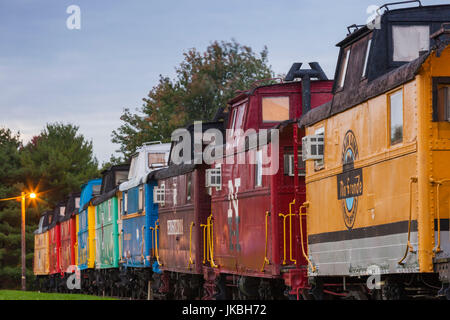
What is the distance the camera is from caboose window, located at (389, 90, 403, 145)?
11.8 m

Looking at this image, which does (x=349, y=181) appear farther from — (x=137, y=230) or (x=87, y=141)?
(x=87, y=141)

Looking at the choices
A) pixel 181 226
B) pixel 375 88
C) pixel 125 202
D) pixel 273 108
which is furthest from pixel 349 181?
pixel 125 202

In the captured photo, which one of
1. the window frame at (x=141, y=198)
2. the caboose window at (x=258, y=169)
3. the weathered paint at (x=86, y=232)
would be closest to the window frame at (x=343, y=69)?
the caboose window at (x=258, y=169)

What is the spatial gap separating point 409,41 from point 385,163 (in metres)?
2.32

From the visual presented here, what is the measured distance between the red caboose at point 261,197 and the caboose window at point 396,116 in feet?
16.6

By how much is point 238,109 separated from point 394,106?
10.2m

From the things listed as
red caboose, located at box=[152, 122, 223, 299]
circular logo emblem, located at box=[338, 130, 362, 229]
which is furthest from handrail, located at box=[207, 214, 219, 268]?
circular logo emblem, located at box=[338, 130, 362, 229]

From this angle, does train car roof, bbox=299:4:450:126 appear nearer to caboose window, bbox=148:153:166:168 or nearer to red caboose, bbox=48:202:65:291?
caboose window, bbox=148:153:166:168

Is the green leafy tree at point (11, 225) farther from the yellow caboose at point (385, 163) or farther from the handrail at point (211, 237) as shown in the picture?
the yellow caboose at point (385, 163)

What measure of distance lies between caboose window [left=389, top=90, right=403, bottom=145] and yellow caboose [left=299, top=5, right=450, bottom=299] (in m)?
0.01

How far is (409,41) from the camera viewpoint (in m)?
13.6

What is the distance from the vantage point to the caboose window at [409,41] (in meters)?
13.5

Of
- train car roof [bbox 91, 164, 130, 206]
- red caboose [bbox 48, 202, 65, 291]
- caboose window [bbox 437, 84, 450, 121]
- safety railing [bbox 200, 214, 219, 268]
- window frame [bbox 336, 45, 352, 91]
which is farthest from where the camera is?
red caboose [bbox 48, 202, 65, 291]
